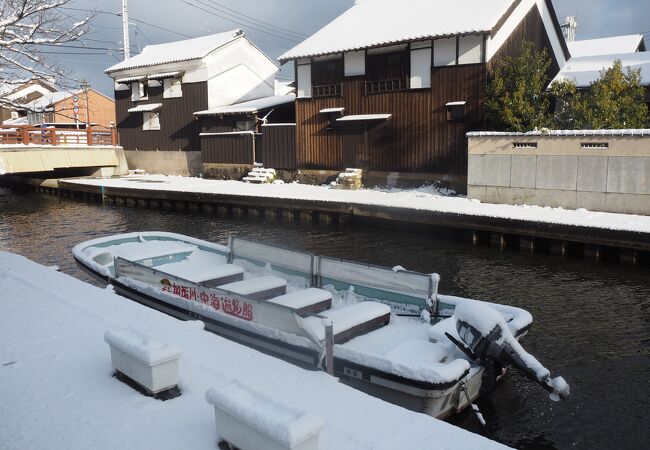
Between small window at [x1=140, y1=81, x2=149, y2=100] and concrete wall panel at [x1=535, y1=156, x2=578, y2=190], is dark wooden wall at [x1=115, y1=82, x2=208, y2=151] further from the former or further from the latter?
concrete wall panel at [x1=535, y1=156, x2=578, y2=190]

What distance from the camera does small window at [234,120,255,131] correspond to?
3075 cm

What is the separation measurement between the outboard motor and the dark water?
0.95 m

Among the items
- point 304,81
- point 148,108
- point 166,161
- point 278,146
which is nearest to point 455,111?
point 304,81

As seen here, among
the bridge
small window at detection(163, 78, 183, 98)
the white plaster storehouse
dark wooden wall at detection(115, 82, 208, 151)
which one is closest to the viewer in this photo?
the bridge

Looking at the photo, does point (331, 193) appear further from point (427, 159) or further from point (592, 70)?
point (592, 70)

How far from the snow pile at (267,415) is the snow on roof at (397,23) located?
20464 mm

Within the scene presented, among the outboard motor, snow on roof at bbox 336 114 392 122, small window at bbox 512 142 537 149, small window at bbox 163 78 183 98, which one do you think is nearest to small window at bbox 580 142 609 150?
small window at bbox 512 142 537 149

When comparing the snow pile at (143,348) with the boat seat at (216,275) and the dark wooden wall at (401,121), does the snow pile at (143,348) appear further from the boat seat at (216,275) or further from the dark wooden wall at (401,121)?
the dark wooden wall at (401,121)

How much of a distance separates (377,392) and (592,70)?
22.3 metres

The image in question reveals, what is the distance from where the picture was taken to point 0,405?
5.08 meters

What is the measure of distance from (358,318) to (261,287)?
91.1 inches

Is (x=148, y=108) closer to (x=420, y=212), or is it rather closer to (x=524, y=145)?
(x=420, y=212)

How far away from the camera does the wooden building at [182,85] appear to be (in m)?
33.9

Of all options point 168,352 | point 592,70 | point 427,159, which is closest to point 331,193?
point 427,159
